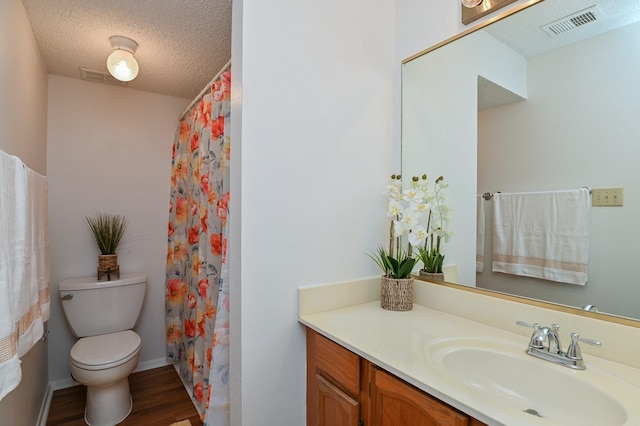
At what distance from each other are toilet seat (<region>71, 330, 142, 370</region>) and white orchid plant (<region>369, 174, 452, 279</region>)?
5.06 ft

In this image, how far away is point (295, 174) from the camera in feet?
4.04

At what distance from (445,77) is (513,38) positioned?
290mm

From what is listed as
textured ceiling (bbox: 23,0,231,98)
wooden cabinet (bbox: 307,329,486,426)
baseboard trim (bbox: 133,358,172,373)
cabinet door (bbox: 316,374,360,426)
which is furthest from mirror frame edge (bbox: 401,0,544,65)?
baseboard trim (bbox: 133,358,172,373)

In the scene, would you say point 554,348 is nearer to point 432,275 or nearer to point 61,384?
point 432,275

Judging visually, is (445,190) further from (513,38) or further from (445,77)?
(513,38)

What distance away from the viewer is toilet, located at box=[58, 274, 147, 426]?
1.74 m

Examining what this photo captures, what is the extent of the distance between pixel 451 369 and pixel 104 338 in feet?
6.88

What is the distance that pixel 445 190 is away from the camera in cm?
139

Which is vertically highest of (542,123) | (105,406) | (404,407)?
(542,123)

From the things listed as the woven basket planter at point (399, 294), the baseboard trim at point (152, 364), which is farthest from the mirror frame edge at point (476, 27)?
the baseboard trim at point (152, 364)

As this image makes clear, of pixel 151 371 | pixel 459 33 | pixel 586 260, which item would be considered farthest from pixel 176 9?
pixel 151 371

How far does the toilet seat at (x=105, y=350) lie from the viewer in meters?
1.72

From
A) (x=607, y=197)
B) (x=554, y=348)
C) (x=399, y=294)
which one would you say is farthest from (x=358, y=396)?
(x=607, y=197)

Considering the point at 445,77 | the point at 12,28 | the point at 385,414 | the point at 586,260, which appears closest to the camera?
the point at 385,414
